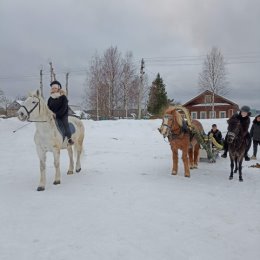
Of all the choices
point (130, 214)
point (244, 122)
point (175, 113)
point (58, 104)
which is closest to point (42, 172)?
point (58, 104)

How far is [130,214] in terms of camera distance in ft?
16.2

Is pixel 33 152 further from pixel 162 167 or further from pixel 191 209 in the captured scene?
pixel 191 209

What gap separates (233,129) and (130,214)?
395cm

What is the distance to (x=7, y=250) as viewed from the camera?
365 centimetres

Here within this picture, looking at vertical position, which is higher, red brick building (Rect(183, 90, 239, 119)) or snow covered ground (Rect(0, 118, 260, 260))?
red brick building (Rect(183, 90, 239, 119))

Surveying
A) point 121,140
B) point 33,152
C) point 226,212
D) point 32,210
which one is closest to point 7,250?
point 32,210

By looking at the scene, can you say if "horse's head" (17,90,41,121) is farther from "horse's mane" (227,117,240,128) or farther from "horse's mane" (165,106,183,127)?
"horse's mane" (227,117,240,128)

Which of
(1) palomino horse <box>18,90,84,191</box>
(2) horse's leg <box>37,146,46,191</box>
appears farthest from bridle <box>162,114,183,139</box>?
(2) horse's leg <box>37,146,46,191</box>

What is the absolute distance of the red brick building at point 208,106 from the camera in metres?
42.7

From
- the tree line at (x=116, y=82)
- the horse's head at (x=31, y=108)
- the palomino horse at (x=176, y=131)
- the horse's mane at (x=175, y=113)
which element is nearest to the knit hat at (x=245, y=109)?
the palomino horse at (x=176, y=131)

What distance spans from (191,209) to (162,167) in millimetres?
3969

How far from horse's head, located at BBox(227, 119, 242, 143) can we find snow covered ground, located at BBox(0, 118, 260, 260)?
110 cm

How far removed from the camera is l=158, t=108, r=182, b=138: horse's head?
7566mm

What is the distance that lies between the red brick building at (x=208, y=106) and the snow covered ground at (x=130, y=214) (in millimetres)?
34754
